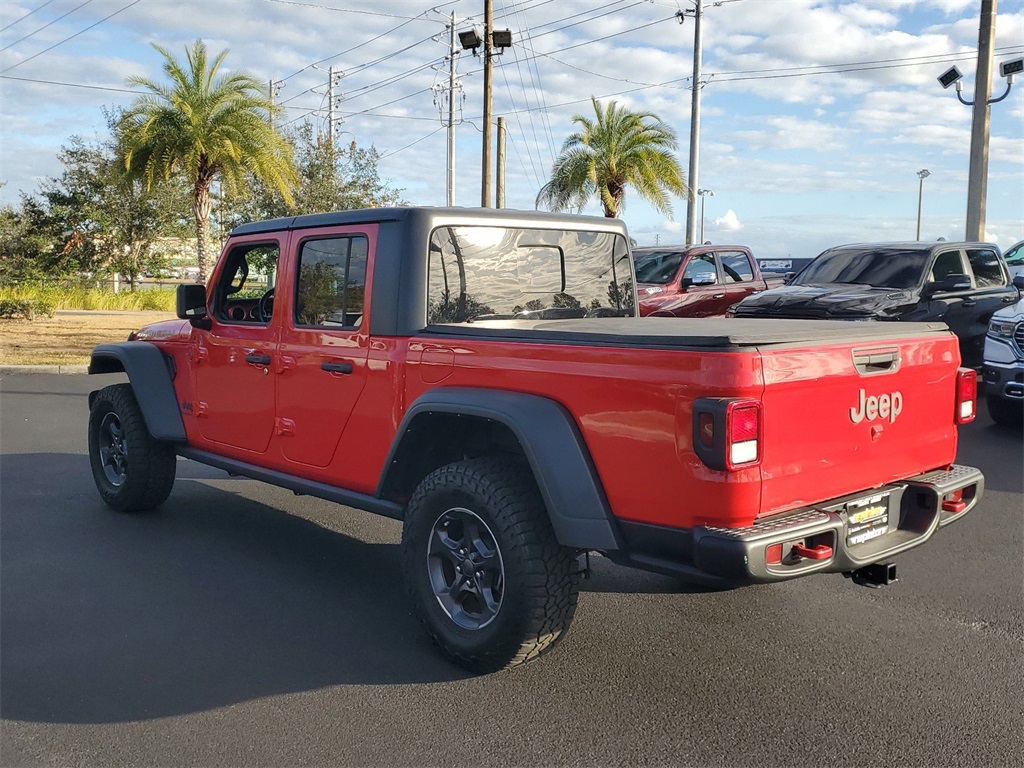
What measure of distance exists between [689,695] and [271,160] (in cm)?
2119

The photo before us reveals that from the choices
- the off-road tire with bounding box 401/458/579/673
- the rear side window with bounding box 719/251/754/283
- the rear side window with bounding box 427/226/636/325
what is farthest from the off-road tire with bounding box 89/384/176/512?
the rear side window with bounding box 719/251/754/283

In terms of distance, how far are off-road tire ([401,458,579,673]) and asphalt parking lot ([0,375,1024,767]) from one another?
0.52ft

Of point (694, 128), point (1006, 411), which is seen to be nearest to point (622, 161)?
point (694, 128)

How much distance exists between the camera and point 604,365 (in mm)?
3535

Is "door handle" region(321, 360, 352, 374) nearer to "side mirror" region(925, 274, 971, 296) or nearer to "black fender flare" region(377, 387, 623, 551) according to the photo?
"black fender flare" region(377, 387, 623, 551)

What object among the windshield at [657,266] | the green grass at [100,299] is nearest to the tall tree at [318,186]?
the green grass at [100,299]

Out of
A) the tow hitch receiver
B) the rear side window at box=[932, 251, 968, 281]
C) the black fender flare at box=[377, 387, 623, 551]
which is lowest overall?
the tow hitch receiver

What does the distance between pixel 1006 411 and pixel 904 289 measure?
2.08 m

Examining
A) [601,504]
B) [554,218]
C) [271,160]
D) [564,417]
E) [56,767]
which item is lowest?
[56,767]

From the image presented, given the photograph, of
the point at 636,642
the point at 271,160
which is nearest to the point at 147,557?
the point at 636,642

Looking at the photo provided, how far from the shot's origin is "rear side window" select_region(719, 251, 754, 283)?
49.4 feet

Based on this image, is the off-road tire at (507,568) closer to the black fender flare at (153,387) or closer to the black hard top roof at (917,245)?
the black fender flare at (153,387)

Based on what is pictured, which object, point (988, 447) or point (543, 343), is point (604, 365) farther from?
point (988, 447)

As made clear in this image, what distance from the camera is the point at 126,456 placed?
625 cm
